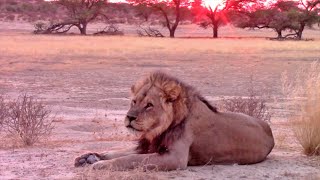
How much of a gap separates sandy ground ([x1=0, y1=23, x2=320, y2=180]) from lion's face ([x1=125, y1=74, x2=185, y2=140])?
0.48m

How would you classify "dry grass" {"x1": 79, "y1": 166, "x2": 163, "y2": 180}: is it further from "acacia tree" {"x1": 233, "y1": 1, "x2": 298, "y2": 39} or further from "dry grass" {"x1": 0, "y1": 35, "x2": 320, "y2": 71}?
"acacia tree" {"x1": 233, "y1": 1, "x2": 298, "y2": 39}

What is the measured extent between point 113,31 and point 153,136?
157 ft

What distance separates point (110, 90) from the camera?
19062 millimetres

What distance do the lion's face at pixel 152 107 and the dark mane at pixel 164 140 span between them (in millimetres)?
53

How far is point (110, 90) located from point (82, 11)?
38.6 m

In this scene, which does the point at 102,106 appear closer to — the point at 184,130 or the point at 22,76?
the point at 22,76

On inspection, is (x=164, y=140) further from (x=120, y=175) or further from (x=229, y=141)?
(x=229, y=141)

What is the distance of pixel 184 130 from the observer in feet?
24.3

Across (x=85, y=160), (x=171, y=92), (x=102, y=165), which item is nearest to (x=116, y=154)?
(x=85, y=160)

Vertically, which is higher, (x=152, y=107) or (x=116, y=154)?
(x=152, y=107)

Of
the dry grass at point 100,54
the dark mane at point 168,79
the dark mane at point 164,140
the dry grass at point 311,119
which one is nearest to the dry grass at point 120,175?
the dark mane at point 164,140

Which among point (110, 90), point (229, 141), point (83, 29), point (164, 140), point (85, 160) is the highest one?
point (164, 140)

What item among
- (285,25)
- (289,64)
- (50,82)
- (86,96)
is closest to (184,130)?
(86,96)

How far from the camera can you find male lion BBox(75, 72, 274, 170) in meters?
7.20
